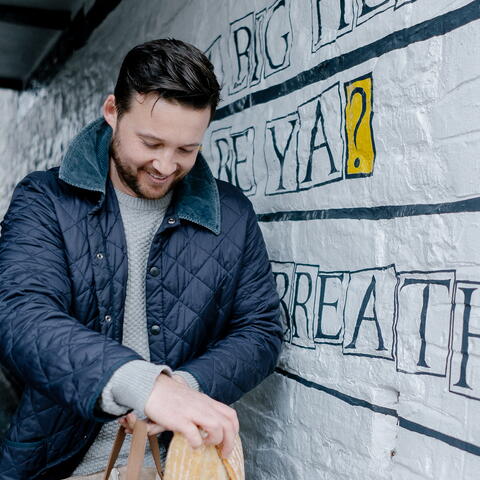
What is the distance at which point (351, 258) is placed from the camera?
172cm

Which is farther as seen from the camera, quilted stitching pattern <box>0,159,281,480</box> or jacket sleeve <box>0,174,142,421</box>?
quilted stitching pattern <box>0,159,281,480</box>

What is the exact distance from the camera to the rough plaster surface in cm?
139

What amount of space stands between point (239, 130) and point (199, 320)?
81 centimetres

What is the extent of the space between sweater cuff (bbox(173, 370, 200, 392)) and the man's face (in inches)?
16.6

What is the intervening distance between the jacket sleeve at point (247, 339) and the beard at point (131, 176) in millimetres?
244

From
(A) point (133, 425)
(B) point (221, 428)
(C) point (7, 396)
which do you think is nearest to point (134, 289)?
(A) point (133, 425)

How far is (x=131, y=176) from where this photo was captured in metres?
1.66

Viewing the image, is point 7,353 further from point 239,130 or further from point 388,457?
point 239,130

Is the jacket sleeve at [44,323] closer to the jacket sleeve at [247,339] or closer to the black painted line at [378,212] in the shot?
the jacket sleeve at [247,339]

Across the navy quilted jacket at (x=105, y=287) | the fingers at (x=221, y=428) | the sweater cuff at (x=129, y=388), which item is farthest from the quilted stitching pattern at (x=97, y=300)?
the fingers at (x=221, y=428)

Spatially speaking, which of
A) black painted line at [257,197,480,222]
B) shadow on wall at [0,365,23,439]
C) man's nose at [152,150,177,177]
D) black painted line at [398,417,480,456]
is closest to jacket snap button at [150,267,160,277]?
man's nose at [152,150,177,177]

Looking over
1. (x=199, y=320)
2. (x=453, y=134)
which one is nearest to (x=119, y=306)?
(x=199, y=320)

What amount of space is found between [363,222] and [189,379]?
0.54 metres

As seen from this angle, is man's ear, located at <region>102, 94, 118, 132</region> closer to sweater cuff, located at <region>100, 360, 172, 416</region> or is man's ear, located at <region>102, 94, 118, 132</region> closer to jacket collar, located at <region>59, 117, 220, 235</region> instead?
jacket collar, located at <region>59, 117, 220, 235</region>
